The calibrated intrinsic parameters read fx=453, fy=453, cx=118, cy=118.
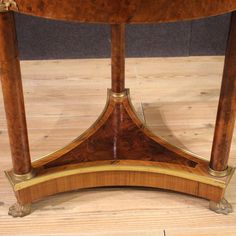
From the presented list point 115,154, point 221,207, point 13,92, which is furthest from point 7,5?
point 221,207

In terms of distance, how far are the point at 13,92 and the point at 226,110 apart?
0.44m

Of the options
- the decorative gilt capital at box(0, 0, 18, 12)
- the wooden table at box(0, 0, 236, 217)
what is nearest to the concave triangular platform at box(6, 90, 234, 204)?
the wooden table at box(0, 0, 236, 217)

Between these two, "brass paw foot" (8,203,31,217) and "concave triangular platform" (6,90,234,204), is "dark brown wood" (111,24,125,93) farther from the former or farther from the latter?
"brass paw foot" (8,203,31,217)

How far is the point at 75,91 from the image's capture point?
1.57 m

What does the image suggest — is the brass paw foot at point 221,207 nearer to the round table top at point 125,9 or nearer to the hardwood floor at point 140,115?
the hardwood floor at point 140,115

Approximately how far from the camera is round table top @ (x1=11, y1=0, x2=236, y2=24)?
2.28 feet

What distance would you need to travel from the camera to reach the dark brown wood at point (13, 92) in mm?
839

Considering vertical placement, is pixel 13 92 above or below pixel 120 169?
above

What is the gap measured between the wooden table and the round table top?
0.08 metres

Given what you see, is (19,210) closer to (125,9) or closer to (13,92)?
(13,92)

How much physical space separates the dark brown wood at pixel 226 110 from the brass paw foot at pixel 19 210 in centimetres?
44

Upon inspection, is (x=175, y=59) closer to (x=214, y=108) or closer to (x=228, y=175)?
(x=214, y=108)

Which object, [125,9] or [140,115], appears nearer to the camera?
[125,9]

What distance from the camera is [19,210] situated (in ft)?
3.49
